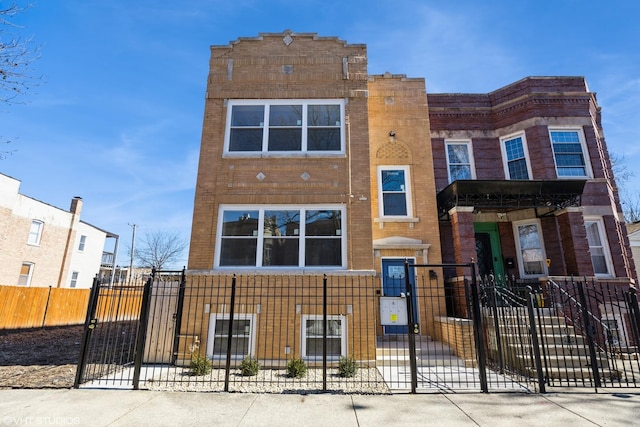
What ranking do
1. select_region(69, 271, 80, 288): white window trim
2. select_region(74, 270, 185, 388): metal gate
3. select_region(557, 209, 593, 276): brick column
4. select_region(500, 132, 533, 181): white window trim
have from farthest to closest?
1. select_region(69, 271, 80, 288): white window trim
2. select_region(500, 132, 533, 181): white window trim
3. select_region(557, 209, 593, 276): brick column
4. select_region(74, 270, 185, 388): metal gate

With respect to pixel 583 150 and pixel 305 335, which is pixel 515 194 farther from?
pixel 305 335

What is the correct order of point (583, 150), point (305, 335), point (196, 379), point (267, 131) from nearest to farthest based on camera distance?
point (196, 379) < point (305, 335) < point (267, 131) < point (583, 150)

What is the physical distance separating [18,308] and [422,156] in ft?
65.3

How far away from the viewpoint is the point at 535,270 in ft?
39.5

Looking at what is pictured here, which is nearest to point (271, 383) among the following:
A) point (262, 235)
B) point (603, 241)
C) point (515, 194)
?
point (262, 235)

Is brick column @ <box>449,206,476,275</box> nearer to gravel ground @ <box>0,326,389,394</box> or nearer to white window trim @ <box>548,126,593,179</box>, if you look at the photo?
white window trim @ <box>548,126,593,179</box>

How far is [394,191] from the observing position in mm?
12016

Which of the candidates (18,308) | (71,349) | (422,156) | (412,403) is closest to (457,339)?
(412,403)

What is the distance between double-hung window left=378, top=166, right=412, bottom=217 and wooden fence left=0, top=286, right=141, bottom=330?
37.3 ft

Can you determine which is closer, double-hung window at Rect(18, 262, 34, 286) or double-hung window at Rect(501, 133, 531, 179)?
double-hung window at Rect(501, 133, 531, 179)

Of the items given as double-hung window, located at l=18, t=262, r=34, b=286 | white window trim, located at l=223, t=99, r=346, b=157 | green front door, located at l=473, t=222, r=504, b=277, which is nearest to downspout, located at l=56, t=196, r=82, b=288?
double-hung window, located at l=18, t=262, r=34, b=286

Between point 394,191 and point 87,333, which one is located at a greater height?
point 394,191

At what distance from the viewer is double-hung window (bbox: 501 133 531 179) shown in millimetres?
12922

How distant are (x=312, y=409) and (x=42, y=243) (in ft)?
94.9
